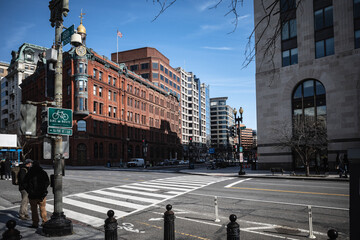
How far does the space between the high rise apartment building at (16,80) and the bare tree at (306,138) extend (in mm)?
78817

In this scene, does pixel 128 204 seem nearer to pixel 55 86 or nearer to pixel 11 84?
pixel 55 86

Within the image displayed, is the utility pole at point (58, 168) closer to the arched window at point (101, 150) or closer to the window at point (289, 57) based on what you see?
the window at point (289, 57)

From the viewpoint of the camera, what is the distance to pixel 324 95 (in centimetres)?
3058

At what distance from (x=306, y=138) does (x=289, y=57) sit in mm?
13579

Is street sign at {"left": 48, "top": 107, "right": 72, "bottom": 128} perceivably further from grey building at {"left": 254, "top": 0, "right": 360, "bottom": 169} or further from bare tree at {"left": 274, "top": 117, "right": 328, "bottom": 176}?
grey building at {"left": 254, "top": 0, "right": 360, "bottom": 169}

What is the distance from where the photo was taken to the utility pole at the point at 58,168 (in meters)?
7.05

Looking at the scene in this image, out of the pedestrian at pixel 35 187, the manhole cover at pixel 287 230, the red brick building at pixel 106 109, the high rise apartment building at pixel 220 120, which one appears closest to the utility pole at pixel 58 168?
the pedestrian at pixel 35 187

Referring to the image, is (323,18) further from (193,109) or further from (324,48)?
(193,109)

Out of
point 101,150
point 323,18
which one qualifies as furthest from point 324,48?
point 101,150

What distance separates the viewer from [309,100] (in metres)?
31.8

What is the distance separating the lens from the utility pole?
705 centimetres

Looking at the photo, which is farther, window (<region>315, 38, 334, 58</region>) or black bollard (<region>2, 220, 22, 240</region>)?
window (<region>315, 38, 334, 58</region>)

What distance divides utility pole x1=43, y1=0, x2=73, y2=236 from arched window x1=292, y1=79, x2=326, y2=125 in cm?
2955

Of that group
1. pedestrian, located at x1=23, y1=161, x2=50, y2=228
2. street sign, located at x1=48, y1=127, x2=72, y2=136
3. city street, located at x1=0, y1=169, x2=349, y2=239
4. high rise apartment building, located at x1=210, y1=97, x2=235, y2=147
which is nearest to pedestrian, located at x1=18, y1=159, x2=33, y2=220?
city street, located at x1=0, y1=169, x2=349, y2=239
